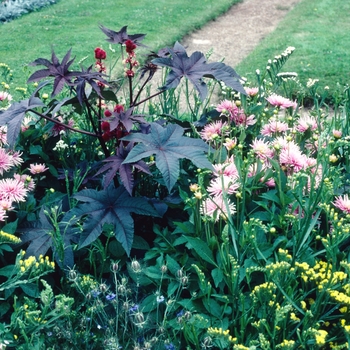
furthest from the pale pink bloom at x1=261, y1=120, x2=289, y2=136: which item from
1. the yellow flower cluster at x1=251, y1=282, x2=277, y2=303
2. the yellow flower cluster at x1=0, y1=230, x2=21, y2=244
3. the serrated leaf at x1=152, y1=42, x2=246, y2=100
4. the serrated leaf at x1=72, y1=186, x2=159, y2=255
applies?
the yellow flower cluster at x1=0, y1=230, x2=21, y2=244

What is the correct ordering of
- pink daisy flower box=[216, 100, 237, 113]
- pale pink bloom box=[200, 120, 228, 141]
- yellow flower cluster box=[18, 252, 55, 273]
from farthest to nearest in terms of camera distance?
pink daisy flower box=[216, 100, 237, 113]
pale pink bloom box=[200, 120, 228, 141]
yellow flower cluster box=[18, 252, 55, 273]

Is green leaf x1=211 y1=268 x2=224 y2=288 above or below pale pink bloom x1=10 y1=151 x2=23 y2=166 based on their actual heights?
below

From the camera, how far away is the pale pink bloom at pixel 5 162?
80.7 inches

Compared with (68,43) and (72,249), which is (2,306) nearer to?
(72,249)

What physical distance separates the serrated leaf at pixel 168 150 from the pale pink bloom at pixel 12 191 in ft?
1.56

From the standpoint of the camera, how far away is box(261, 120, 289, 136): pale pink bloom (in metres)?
2.25

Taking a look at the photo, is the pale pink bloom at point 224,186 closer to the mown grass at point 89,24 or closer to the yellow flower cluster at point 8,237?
the yellow flower cluster at point 8,237

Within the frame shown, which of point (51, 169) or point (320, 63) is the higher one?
point (51, 169)

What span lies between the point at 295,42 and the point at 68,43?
3.64m

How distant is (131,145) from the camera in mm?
1932

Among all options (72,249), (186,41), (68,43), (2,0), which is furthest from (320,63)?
(2,0)

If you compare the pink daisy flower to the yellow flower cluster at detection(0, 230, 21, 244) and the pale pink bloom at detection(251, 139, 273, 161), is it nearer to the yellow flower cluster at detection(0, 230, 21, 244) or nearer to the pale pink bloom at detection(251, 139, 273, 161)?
the pale pink bloom at detection(251, 139, 273, 161)

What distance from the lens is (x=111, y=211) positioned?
1875mm

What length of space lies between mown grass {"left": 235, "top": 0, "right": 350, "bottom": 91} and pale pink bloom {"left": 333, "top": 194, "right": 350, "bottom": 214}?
3.85m
